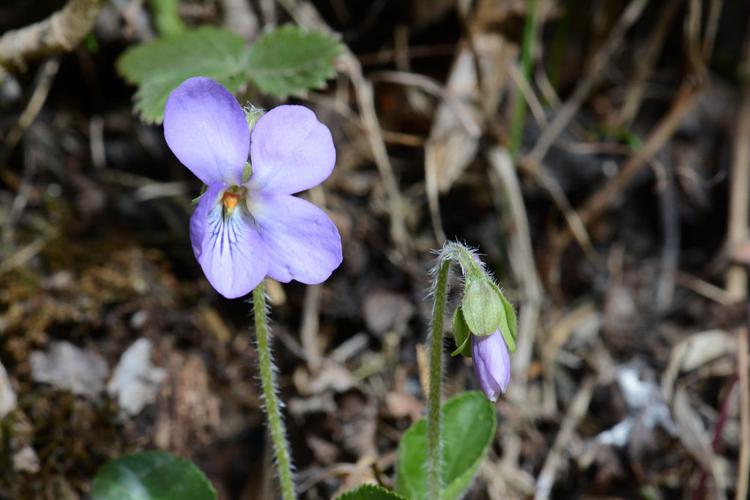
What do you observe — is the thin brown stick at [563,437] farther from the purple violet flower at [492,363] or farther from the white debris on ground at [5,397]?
the white debris on ground at [5,397]

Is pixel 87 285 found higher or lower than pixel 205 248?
lower

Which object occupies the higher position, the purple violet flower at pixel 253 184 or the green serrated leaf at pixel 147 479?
the purple violet flower at pixel 253 184

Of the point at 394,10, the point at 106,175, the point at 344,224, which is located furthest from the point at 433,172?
the point at 106,175

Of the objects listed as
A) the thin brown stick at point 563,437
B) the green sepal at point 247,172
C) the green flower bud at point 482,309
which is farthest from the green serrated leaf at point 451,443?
the green sepal at point 247,172

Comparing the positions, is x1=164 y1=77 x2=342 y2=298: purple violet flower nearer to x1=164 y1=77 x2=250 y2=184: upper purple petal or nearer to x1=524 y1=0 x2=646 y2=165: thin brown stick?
x1=164 y1=77 x2=250 y2=184: upper purple petal

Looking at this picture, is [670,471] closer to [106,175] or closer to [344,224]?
[344,224]

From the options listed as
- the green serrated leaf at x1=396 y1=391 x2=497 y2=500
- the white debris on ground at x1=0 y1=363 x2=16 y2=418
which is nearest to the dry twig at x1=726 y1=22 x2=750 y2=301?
the green serrated leaf at x1=396 y1=391 x2=497 y2=500
